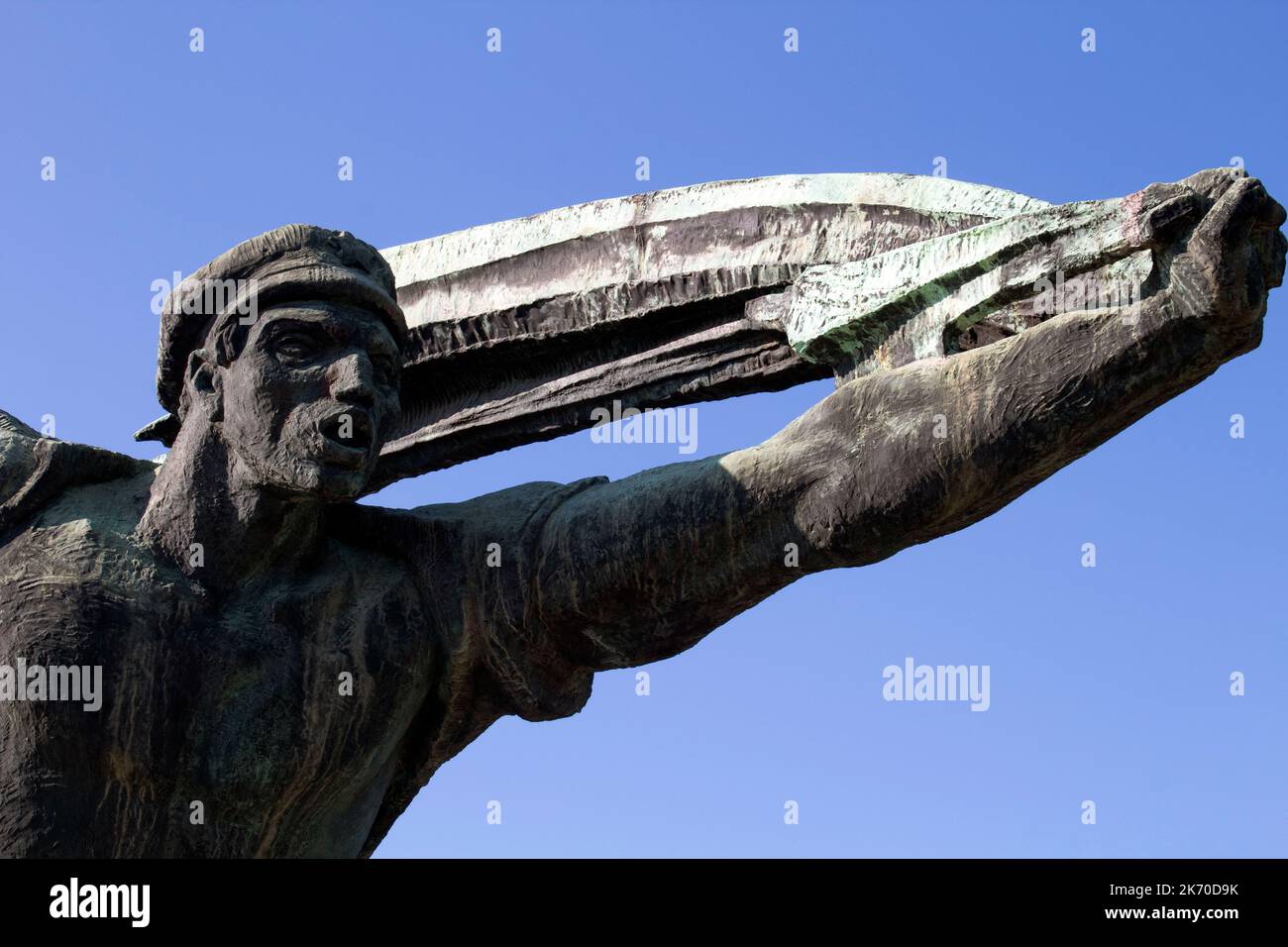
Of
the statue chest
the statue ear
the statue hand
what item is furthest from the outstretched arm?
the statue ear

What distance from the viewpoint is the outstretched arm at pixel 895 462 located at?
755 centimetres

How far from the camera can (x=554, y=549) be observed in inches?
339

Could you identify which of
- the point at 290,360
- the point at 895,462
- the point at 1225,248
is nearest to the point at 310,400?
the point at 290,360

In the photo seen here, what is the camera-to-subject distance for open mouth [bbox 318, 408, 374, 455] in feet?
27.3

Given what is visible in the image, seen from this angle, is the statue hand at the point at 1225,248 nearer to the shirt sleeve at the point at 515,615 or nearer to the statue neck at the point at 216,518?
the shirt sleeve at the point at 515,615

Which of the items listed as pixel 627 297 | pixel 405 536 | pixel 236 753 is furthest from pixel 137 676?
pixel 627 297

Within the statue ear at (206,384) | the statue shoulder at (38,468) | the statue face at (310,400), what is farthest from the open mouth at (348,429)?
the statue shoulder at (38,468)

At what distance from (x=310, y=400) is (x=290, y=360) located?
0.56 ft

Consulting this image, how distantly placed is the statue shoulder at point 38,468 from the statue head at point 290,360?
33cm

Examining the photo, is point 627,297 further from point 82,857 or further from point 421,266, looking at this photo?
point 82,857

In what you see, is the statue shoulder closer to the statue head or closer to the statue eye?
the statue head

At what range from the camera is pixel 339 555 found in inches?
352

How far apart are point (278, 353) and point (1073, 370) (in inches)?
106

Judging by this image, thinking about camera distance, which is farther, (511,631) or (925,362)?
(511,631)
